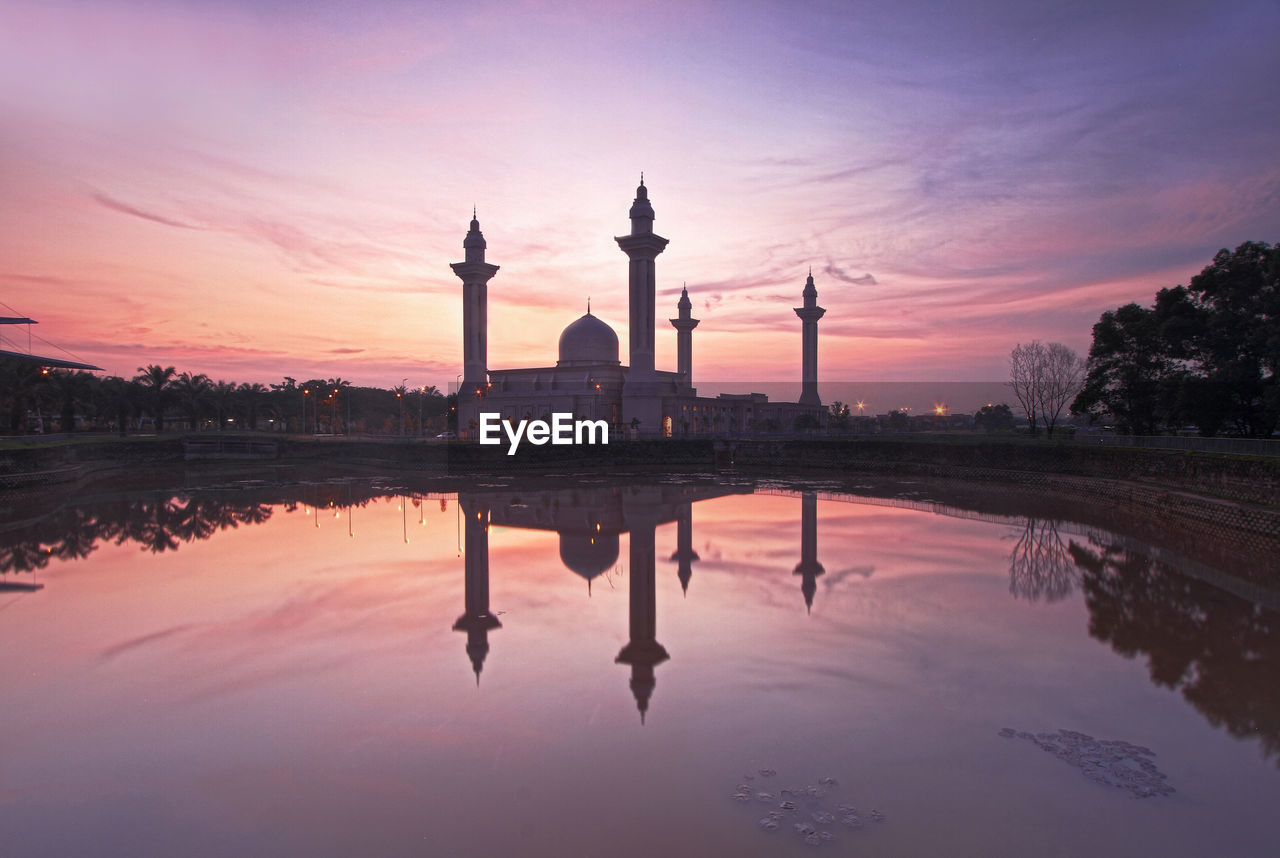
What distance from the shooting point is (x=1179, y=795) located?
22.9 feet

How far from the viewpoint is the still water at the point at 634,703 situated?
21.5ft

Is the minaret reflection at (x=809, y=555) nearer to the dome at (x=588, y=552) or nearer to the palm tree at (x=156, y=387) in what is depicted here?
the dome at (x=588, y=552)

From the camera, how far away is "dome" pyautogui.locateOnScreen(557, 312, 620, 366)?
205 feet

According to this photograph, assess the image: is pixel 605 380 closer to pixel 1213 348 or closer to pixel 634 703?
pixel 1213 348

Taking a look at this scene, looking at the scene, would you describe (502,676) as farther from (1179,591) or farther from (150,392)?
(150,392)

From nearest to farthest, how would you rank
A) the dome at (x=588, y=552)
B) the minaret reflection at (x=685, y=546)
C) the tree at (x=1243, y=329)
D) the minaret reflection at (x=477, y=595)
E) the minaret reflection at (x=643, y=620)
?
the minaret reflection at (x=643, y=620) < the minaret reflection at (x=477, y=595) < the minaret reflection at (x=685, y=546) < the dome at (x=588, y=552) < the tree at (x=1243, y=329)

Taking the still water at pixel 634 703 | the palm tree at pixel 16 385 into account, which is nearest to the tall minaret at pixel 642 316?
the still water at pixel 634 703

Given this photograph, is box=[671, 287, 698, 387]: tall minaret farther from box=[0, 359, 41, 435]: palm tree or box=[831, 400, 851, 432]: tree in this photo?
box=[0, 359, 41, 435]: palm tree

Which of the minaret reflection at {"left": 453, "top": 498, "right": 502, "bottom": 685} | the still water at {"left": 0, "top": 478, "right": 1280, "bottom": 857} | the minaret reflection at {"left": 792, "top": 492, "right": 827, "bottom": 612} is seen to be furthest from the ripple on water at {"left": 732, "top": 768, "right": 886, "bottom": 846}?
the minaret reflection at {"left": 792, "top": 492, "right": 827, "bottom": 612}

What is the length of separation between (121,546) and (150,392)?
54257mm

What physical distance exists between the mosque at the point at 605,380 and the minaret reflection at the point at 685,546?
28.1m

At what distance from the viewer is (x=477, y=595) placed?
14805 mm

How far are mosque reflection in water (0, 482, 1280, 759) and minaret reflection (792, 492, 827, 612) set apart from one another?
0.07 m

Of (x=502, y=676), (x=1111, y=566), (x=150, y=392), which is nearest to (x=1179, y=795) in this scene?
(x=502, y=676)
